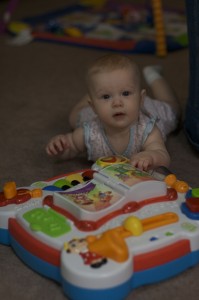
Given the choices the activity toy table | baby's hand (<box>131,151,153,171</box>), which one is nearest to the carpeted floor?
the activity toy table

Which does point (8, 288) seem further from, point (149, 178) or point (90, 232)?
point (149, 178)

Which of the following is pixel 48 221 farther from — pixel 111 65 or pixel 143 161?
pixel 111 65

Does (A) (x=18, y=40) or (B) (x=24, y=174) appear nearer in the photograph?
(B) (x=24, y=174)

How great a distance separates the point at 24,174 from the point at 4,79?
763 mm

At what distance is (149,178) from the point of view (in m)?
0.97

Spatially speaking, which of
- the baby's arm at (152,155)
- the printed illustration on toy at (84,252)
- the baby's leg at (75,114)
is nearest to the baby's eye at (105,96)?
the baby's arm at (152,155)

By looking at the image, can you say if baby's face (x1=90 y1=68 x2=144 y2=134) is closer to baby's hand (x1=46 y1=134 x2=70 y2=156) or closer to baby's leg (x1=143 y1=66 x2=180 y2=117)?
baby's hand (x1=46 y1=134 x2=70 y2=156)

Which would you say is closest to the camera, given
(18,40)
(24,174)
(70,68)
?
(24,174)

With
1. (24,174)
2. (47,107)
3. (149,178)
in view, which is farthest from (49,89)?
(149,178)

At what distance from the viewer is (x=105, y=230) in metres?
0.88

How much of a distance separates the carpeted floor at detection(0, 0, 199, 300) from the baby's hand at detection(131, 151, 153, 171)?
0.41 ft

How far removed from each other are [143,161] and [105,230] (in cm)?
25

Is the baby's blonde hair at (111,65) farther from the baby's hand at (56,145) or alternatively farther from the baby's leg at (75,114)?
the baby's leg at (75,114)

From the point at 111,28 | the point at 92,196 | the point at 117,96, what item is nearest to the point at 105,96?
the point at 117,96
